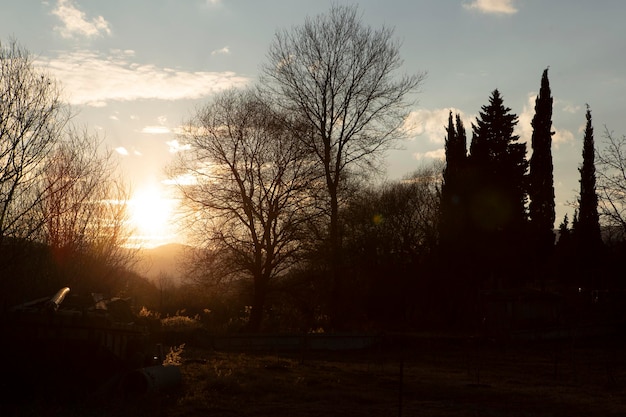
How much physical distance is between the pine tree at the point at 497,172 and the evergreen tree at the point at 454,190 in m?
0.97

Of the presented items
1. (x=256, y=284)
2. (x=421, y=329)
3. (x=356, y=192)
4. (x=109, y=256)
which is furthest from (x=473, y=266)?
(x=109, y=256)

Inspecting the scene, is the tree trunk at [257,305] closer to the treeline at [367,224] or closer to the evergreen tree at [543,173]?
the treeline at [367,224]

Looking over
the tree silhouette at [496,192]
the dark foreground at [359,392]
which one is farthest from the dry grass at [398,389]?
the tree silhouette at [496,192]

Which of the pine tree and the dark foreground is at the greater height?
the pine tree

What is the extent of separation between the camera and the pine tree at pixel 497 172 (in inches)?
1860

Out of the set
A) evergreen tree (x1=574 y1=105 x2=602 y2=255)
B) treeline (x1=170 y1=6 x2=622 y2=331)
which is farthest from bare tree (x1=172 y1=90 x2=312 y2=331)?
evergreen tree (x1=574 y1=105 x2=602 y2=255)

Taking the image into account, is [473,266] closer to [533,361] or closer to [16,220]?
[533,361]

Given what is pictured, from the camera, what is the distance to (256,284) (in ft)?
114

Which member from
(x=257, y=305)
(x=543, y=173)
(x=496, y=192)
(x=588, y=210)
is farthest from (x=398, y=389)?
(x=543, y=173)

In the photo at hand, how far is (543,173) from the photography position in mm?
54625

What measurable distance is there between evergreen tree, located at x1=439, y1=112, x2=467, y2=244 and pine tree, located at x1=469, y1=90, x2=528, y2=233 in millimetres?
966

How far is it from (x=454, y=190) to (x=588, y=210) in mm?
11532

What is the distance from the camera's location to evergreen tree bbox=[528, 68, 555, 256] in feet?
176

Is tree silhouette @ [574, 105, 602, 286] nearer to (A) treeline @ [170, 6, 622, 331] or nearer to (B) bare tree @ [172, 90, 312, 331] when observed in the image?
(A) treeline @ [170, 6, 622, 331]
